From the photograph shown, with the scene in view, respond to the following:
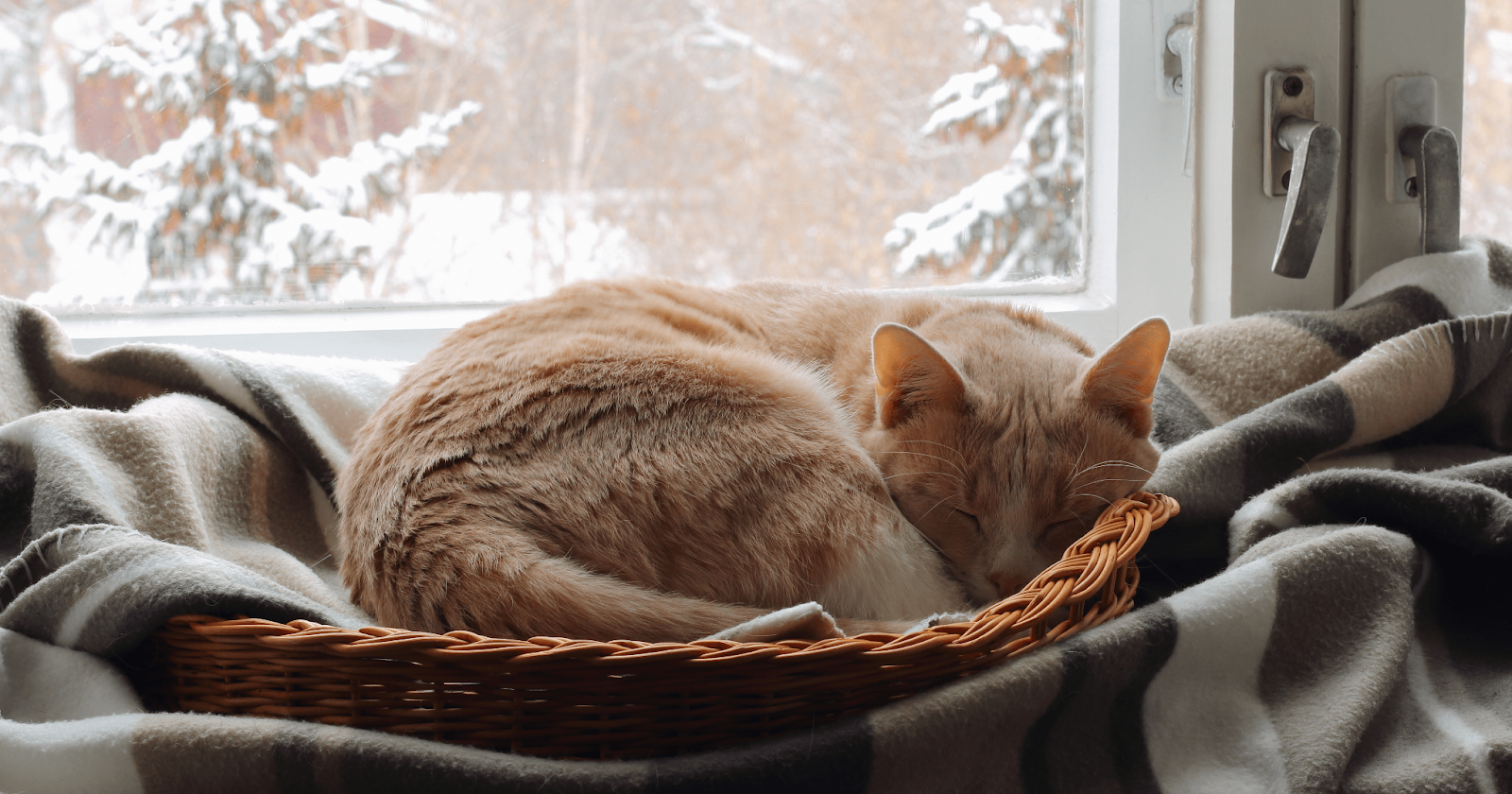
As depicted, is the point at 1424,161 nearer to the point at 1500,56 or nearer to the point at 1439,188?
the point at 1439,188

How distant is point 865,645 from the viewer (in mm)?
706

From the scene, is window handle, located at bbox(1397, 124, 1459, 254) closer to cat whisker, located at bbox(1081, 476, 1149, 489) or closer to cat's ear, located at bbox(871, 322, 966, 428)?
cat whisker, located at bbox(1081, 476, 1149, 489)

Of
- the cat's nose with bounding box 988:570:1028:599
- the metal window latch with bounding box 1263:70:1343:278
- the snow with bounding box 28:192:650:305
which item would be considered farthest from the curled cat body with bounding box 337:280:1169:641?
the snow with bounding box 28:192:650:305

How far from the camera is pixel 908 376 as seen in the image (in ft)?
3.70

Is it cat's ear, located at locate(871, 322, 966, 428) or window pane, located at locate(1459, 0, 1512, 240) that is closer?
cat's ear, located at locate(871, 322, 966, 428)

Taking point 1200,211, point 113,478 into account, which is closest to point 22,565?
point 113,478

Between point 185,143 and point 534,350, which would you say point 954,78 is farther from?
point 185,143

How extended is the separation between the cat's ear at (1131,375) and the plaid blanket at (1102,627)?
3.6 inches

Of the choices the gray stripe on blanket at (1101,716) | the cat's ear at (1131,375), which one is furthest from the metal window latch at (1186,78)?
the gray stripe on blanket at (1101,716)

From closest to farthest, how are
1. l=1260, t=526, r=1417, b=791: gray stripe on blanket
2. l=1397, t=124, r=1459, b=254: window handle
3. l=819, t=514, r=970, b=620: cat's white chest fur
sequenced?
l=1260, t=526, r=1417, b=791: gray stripe on blanket < l=819, t=514, r=970, b=620: cat's white chest fur < l=1397, t=124, r=1459, b=254: window handle

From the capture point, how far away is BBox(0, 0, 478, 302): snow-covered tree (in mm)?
1795

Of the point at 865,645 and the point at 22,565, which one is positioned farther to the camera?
the point at 22,565

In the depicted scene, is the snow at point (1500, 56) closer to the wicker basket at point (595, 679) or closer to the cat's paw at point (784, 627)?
the wicker basket at point (595, 679)

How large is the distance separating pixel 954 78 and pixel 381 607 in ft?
4.74
